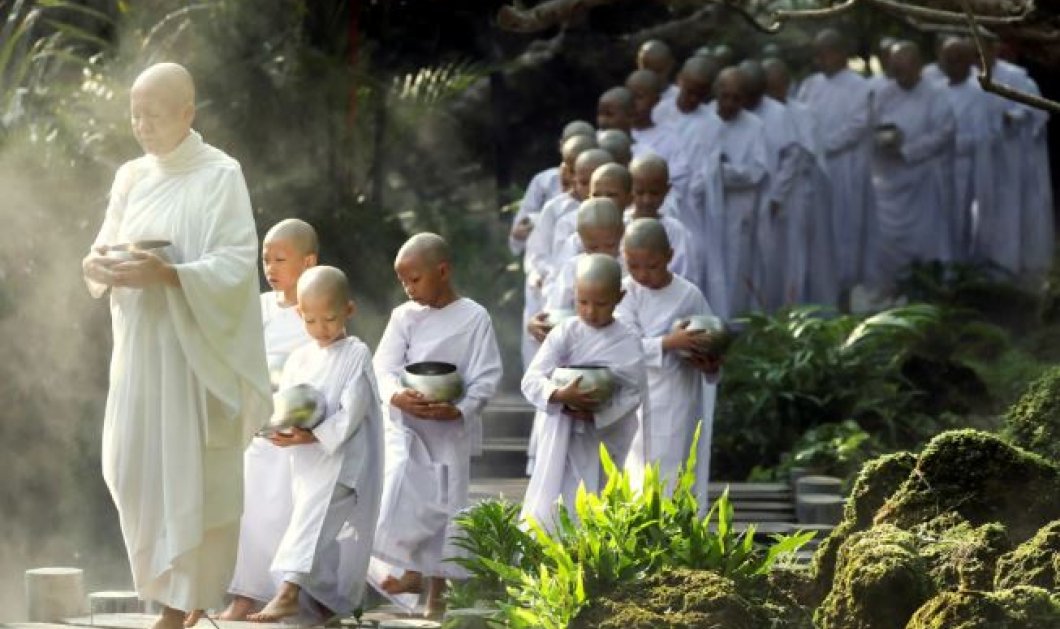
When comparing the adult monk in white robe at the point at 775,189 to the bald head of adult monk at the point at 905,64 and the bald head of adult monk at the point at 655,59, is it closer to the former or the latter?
the bald head of adult monk at the point at 655,59

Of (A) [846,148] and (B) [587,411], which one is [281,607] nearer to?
(B) [587,411]

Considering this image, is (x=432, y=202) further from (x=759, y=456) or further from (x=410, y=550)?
(x=410, y=550)

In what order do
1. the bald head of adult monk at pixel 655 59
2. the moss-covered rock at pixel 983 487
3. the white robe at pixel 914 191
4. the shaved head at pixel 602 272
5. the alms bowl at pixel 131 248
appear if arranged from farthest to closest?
the white robe at pixel 914 191
the bald head of adult monk at pixel 655 59
the shaved head at pixel 602 272
the alms bowl at pixel 131 248
the moss-covered rock at pixel 983 487

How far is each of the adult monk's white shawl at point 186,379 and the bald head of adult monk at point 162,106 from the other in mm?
88

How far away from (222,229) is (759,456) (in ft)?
22.6

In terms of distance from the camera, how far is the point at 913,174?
28969 mm

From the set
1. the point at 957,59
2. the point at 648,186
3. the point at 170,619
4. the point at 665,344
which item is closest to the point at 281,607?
the point at 170,619

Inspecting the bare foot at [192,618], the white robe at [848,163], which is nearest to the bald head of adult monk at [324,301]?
the bare foot at [192,618]

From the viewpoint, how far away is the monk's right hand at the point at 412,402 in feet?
49.9

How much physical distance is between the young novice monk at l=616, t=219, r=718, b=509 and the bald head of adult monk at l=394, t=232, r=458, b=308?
1.20 m

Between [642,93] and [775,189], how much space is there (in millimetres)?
2298

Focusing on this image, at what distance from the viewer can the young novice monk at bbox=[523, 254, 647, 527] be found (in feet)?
50.3

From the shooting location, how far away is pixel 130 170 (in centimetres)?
1355

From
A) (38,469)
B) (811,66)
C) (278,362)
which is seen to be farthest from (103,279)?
(811,66)
